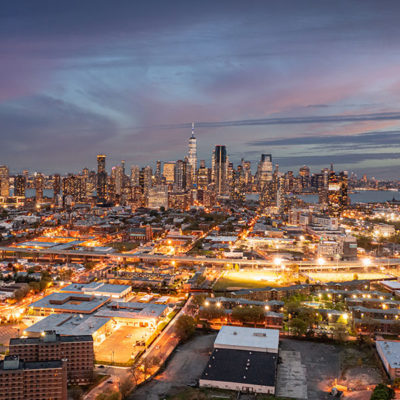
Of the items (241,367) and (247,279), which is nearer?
(241,367)

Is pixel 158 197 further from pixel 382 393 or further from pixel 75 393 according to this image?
pixel 382 393

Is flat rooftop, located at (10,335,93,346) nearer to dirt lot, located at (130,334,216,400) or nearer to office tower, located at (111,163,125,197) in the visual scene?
dirt lot, located at (130,334,216,400)

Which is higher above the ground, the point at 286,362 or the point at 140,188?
the point at 140,188

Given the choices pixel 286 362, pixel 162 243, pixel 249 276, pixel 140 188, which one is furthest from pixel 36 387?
pixel 140 188

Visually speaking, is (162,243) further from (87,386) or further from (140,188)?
(140,188)

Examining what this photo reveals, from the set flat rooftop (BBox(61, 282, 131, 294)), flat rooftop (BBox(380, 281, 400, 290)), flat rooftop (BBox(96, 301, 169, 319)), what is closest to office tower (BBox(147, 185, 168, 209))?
flat rooftop (BBox(61, 282, 131, 294))

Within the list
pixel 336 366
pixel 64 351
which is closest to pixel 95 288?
pixel 64 351
